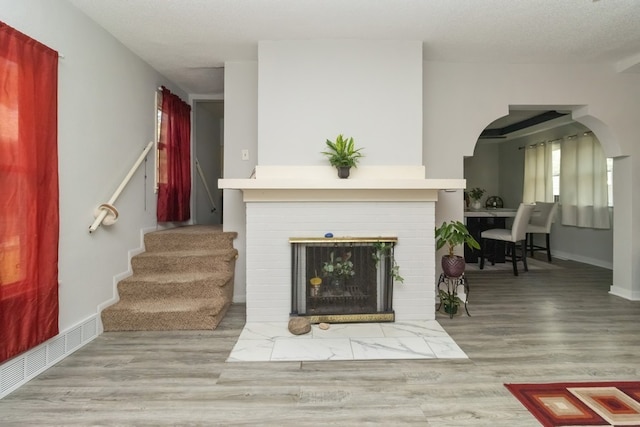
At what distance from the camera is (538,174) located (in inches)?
251

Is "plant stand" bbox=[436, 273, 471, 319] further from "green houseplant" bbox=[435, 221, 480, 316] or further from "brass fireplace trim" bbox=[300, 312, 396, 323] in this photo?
"brass fireplace trim" bbox=[300, 312, 396, 323]

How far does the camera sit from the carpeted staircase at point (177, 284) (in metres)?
2.73

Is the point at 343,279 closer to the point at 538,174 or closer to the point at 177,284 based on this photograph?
the point at 177,284

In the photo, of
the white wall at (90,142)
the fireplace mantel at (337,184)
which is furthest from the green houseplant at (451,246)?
the white wall at (90,142)

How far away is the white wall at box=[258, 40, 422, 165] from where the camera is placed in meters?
3.01

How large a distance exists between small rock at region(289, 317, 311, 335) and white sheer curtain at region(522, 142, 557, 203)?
548 cm

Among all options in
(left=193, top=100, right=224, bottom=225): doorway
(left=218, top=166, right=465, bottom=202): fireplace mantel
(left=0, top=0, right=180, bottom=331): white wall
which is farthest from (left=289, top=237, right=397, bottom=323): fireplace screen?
(left=193, top=100, right=224, bottom=225): doorway

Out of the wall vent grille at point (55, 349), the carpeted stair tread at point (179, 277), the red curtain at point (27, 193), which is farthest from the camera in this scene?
the carpeted stair tread at point (179, 277)

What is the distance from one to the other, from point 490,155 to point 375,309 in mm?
6076

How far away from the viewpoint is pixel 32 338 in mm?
1954

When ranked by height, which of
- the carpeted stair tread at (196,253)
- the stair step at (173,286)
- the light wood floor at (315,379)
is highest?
the carpeted stair tread at (196,253)

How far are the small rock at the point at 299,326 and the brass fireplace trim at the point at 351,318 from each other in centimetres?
13

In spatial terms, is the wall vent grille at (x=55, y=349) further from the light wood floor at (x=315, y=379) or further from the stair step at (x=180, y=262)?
the stair step at (x=180, y=262)

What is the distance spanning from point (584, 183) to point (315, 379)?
18.2 feet
